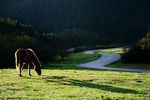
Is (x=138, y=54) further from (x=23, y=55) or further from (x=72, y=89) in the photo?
(x=72, y=89)

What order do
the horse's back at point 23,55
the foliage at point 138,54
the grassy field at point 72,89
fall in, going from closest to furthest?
1. the grassy field at point 72,89
2. the horse's back at point 23,55
3. the foliage at point 138,54

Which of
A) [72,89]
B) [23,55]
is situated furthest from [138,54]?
[72,89]

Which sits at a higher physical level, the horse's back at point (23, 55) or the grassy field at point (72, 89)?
the horse's back at point (23, 55)

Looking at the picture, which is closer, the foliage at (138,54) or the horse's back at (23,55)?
the horse's back at (23,55)

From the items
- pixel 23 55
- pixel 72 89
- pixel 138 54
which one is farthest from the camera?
pixel 138 54

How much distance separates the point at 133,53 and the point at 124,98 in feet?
149

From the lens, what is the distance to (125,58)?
54.6 metres

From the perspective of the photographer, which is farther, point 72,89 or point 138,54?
point 138,54

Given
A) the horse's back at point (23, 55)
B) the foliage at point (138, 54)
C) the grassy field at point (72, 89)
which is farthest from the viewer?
the foliage at point (138, 54)

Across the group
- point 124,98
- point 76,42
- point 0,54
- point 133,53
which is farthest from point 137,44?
point 76,42

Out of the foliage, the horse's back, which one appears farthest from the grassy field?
the foliage

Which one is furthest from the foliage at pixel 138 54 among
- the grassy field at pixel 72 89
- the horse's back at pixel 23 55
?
the horse's back at pixel 23 55

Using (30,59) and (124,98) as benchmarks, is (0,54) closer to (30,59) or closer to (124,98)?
(30,59)

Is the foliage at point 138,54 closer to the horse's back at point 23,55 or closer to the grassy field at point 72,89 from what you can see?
the grassy field at point 72,89
